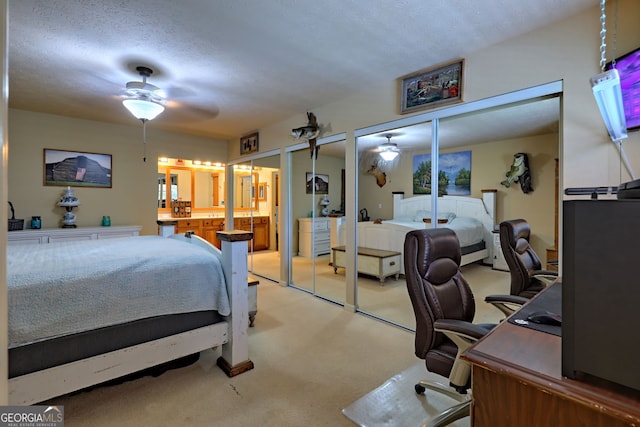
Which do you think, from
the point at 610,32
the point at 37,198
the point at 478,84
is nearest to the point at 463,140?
the point at 478,84

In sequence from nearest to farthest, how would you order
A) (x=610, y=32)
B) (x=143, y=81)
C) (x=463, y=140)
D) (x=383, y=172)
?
(x=610, y=32), (x=463, y=140), (x=143, y=81), (x=383, y=172)

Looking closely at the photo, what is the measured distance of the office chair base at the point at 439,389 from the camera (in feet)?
5.88

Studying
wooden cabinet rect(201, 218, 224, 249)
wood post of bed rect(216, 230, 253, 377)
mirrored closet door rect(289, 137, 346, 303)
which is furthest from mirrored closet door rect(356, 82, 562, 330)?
wooden cabinet rect(201, 218, 224, 249)

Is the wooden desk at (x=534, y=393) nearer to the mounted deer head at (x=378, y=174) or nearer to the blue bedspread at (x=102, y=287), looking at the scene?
the blue bedspread at (x=102, y=287)

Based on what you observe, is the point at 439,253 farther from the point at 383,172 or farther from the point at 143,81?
the point at 143,81

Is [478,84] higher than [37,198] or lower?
higher

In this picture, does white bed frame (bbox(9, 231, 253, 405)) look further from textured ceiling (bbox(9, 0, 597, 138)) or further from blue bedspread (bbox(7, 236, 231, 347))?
textured ceiling (bbox(9, 0, 597, 138))

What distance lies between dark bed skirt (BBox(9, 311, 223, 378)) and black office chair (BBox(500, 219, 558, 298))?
2271mm

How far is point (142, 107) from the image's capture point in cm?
299

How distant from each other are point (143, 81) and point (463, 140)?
326 cm

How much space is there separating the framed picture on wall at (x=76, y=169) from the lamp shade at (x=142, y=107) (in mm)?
2388

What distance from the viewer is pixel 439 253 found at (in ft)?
5.62

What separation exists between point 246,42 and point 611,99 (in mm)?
2381

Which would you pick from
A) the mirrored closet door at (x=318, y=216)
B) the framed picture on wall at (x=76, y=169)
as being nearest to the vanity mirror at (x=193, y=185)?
the framed picture on wall at (x=76, y=169)
